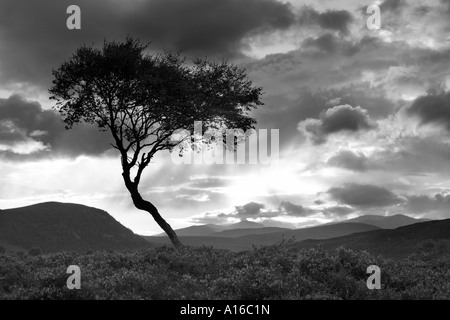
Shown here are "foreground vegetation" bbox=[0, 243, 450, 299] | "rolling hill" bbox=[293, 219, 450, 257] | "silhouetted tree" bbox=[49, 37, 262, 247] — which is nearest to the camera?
"foreground vegetation" bbox=[0, 243, 450, 299]

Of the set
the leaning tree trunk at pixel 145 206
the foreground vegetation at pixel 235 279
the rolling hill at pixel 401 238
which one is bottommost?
the foreground vegetation at pixel 235 279

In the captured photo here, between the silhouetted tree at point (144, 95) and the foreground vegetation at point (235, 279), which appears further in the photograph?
the silhouetted tree at point (144, 95)

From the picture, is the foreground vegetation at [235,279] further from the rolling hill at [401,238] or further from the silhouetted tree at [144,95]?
the rolling hill at [401,238]

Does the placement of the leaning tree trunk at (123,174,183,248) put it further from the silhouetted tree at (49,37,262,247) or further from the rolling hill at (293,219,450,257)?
the rolling hill at (293,219,450,257)

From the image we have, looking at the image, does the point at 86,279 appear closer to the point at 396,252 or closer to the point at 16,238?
the point at 396,252

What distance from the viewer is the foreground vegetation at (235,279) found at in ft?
60.6

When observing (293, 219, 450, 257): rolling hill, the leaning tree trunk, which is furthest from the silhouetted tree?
(293, 219, 450, 257): rolling hill

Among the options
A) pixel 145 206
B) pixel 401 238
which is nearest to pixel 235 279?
pixel 145 206

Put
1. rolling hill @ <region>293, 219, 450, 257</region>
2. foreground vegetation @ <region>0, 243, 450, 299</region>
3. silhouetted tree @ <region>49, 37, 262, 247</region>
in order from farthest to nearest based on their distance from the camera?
rolling hill @ <region>293, 219, 450, 257</region> < silhouetted tree @ <region>49, 37, 262, 247</region> < foreground vegetation @ <region>0, 243, 450, 299</region>

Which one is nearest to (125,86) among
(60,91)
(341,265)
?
(60,91)

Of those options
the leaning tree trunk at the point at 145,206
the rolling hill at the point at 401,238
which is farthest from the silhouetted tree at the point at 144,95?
the rolling hill at the point at 401,238

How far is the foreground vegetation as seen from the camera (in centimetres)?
1848
